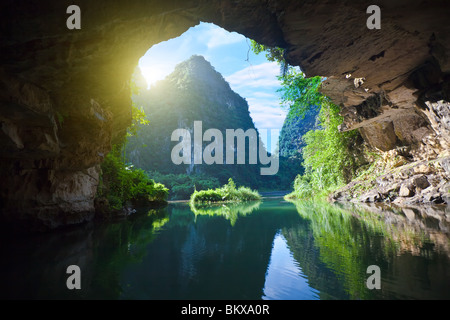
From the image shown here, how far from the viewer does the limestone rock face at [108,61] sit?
11.3 feet

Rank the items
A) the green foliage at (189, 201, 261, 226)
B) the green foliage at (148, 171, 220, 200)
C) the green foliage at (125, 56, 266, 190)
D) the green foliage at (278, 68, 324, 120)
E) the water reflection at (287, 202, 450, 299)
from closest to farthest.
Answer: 1. the water reflection at (287, 202, 450, 299)
2. the green foliage at (189, 201, 261, 226)
3. the green foliage at (278, 68, 324, 120)
4. the green foliage at (148, 171, 220, 200)
5. the green foliage at (125, 56, 266, 190)

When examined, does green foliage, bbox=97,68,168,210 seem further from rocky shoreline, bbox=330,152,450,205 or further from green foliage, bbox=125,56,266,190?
green foliage, bbox=125,56,266,190

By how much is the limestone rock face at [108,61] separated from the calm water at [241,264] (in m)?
1.93

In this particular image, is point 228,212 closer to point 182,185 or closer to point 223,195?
point 223,195

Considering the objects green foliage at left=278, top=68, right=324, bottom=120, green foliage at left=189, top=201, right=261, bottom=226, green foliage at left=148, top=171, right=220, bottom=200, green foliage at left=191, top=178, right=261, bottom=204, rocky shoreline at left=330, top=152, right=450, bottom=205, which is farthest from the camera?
green foliage at left=148, top=171, right=220, bottom=200

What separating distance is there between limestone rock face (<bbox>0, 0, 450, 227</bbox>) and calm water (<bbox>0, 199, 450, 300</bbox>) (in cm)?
193

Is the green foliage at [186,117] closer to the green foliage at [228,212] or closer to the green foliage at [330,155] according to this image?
the green foliage at [330,155]

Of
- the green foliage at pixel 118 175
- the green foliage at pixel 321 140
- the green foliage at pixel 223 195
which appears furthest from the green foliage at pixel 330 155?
the green foliage at pixel 118 175

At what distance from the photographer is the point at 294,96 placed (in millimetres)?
14094

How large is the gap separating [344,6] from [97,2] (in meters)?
4.16

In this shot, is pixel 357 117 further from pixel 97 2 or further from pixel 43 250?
pixel 43 250

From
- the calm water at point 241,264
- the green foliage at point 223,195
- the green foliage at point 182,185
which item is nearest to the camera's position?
the calm water at point 241,264

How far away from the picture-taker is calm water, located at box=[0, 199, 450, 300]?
7.43ft

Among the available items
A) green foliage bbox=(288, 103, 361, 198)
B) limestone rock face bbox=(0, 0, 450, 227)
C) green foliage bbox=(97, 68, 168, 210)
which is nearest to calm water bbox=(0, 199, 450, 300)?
limestone rock face bbox=(0, 0, 450, 227)
